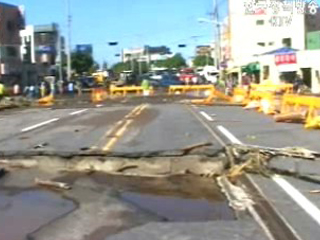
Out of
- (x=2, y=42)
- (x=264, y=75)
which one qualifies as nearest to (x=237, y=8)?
(x=264, y=75)

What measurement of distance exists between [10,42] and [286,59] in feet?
120

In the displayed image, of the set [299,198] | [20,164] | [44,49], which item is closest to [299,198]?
→ [299,198]

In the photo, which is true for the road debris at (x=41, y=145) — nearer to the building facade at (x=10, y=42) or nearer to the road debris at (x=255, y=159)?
the road debris at (x=255, y=159)

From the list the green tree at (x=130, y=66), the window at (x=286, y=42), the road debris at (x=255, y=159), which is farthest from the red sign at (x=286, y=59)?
the green tree at (x=130, y=66)

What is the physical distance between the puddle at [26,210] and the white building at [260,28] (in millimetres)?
92597

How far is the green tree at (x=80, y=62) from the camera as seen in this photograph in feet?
510

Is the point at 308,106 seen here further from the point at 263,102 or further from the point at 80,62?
the point at 80,62

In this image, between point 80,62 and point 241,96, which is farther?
point 80,62

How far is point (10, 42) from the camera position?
309ft

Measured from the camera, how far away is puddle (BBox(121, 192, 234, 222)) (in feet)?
28.3

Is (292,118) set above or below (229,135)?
above

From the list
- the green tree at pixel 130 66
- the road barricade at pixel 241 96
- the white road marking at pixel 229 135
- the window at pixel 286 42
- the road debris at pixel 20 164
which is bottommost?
the road debris at pixel 20 164

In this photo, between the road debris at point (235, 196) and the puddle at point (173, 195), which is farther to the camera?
the road debris at point (235, 196)

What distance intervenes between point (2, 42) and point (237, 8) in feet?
144
